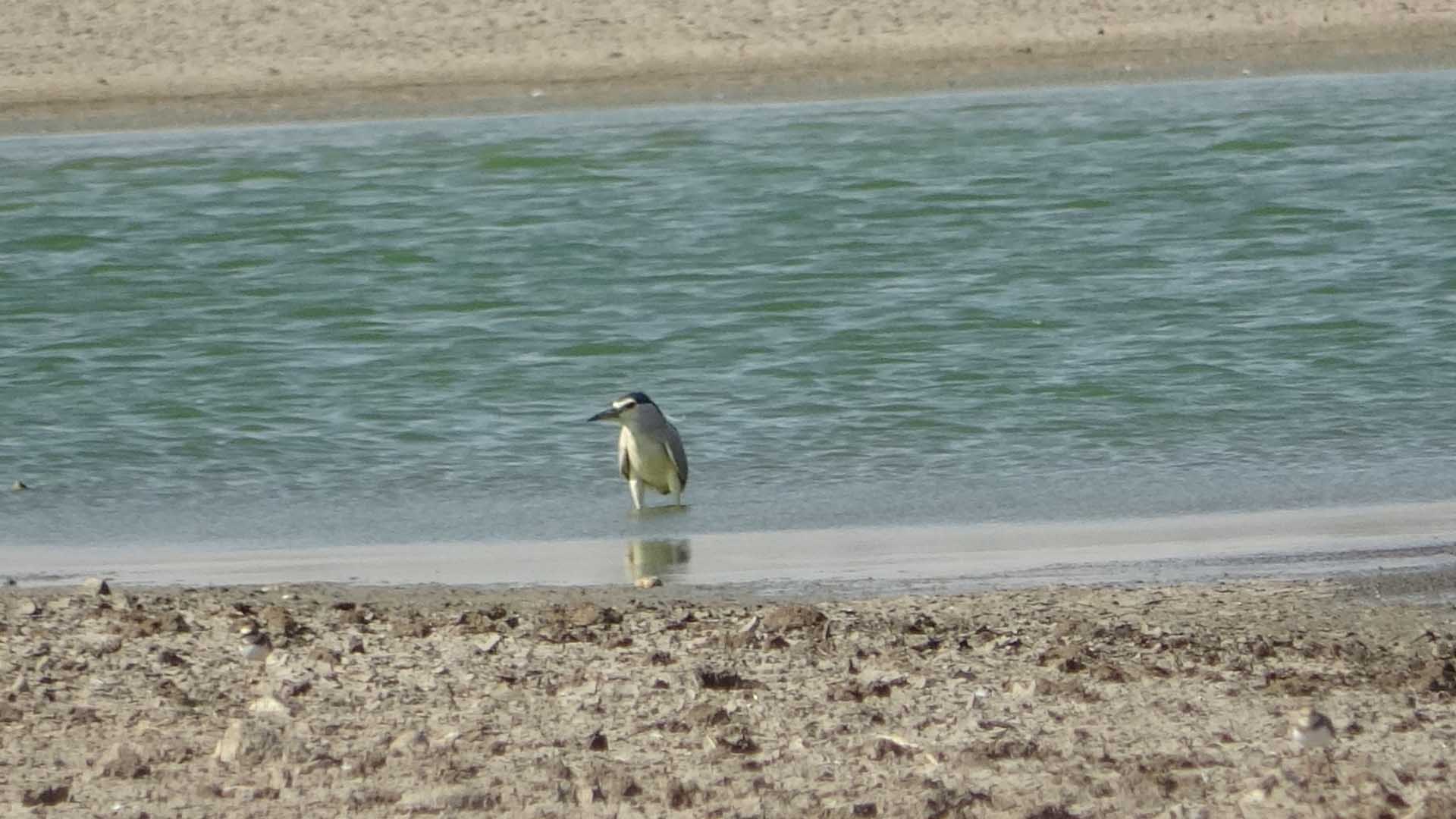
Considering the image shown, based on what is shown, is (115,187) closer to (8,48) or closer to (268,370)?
(8,48)

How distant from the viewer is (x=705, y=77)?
22.5 metres

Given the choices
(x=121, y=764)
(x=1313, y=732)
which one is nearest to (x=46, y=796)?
(x=121, y=764)

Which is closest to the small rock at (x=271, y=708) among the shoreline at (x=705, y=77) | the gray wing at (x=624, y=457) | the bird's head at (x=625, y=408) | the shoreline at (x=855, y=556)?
the shoreline at (x=855, y=556)

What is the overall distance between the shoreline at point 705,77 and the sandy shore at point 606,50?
0.02 m

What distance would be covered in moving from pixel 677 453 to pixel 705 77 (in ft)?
40.8

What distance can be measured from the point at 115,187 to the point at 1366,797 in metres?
15.9

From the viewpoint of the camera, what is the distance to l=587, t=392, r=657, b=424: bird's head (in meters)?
10.8

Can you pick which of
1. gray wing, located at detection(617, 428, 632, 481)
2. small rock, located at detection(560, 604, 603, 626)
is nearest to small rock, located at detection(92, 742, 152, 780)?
small rock, located at detection(560, 604, 603, 626)

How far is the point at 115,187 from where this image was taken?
65.3 feet

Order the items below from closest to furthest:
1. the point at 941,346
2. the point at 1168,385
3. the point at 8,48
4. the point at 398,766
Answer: the point at 398,766, the point at 1168,385, the point at 941,346, the point at 8,48

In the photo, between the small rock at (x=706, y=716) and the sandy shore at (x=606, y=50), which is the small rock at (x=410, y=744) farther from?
the sandy shore at (x=606, y=50)

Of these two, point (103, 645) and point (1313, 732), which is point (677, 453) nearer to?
point (103, 645)

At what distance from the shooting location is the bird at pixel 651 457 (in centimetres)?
1030

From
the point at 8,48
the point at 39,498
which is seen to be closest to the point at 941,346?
the point at 39,498
